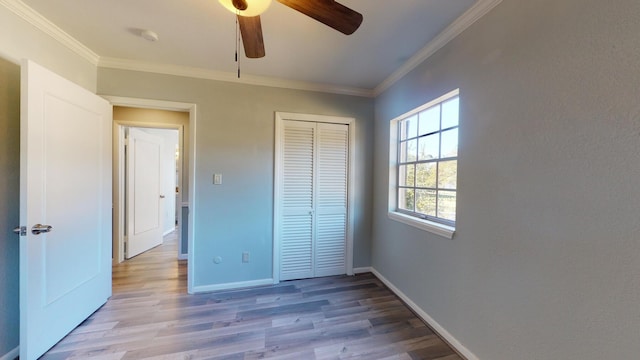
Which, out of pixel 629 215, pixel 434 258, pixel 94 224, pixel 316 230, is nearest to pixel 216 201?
pixel 94 224

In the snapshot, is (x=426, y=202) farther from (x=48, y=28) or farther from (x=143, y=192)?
(x=143, y=192)

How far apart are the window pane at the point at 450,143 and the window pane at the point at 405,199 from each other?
0.61 meters

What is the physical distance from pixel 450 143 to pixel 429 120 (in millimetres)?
392

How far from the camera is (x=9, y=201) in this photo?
1628 mm

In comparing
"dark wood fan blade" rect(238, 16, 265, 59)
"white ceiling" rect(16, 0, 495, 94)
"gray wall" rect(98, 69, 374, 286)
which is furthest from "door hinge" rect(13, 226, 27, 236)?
"dark wood fan blade" rect(238, 16, 265, 59)

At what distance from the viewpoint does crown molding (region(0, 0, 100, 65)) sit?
1607 mm

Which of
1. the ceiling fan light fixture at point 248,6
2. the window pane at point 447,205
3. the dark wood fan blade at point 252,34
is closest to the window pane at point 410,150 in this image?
the window pane at point 447,205

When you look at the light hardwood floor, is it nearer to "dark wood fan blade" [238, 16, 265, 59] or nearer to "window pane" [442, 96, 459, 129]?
"window pane" [442, 96, 459, 129]

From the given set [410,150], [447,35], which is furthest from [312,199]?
[447,35]

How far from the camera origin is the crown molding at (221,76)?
2.39 metres

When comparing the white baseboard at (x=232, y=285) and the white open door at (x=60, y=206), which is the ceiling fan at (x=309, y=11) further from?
the white baseboard at (x=232, y=285)

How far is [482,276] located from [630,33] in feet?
4.53

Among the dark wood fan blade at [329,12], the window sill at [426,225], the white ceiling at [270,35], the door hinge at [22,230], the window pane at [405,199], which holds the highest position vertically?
the white ceiling at [270,35]

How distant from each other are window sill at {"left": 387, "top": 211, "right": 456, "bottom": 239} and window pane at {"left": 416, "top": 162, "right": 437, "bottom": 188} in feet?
1.13
